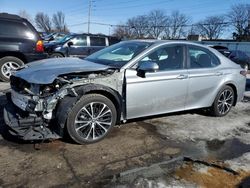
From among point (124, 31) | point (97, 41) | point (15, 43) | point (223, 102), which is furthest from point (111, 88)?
point (124, 31)

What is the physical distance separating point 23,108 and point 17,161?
783 mm

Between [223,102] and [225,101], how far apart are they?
61 mm

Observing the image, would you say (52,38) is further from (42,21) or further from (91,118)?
(42,21)

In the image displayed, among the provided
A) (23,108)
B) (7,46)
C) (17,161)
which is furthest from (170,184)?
(7,46)

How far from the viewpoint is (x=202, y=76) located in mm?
5449

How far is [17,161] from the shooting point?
3719 mm

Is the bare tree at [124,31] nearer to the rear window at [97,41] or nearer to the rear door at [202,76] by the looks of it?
the rear window at [97,41]

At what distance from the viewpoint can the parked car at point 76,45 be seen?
13.3 metres

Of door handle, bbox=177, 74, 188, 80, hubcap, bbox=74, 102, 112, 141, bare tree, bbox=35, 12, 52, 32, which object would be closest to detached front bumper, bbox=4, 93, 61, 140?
hubcap, bbox=74, 102, 112, 141

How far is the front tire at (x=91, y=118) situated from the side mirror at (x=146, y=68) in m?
0.68

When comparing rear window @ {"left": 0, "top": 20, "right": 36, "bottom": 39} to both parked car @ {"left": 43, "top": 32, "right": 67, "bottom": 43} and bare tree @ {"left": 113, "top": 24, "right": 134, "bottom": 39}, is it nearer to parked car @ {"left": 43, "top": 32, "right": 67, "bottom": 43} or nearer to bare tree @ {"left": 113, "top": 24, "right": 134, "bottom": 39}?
parked car @ {"left": 43, "top": 32, "right": 67, "bottom": 43}

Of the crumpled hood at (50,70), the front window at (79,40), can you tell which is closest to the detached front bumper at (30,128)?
the crumpled hood at (50,70)

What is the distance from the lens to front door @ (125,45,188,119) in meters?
4.60

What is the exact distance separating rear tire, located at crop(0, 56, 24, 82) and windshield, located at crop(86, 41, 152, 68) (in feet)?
12.8
